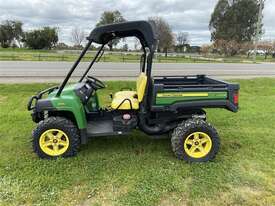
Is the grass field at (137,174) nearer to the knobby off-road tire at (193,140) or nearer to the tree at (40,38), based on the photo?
the knobby off-road tire at (193,140)

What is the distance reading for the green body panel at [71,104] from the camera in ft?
13.9

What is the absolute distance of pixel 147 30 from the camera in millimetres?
4148

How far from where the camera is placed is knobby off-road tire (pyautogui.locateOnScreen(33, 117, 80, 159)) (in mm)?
4250

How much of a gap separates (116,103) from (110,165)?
36.5 inches

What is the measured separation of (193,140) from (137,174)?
1004mm

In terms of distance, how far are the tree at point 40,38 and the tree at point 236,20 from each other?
31.4 metres

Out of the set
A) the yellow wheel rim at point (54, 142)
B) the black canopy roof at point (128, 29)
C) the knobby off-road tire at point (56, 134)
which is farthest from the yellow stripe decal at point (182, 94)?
the yellow wheel rim at point (54, 142)

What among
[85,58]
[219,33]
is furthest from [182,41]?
[85,58]

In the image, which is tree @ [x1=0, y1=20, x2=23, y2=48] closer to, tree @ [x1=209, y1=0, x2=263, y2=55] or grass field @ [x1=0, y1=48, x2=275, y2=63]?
grass field @ [x1=0, y1=48, x2=275, y2=63]

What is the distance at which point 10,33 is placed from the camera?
181 ft

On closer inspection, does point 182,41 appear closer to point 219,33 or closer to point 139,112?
point 219,33

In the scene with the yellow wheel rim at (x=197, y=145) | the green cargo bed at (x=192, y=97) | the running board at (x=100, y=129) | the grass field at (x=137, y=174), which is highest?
the green cargo bed at (x=192, y=97)

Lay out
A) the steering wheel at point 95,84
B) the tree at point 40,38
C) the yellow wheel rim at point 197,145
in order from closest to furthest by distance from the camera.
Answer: the yellow wheel rim at point 197,145 < the steering wheel at point 95,84 < the tree at point 40,38

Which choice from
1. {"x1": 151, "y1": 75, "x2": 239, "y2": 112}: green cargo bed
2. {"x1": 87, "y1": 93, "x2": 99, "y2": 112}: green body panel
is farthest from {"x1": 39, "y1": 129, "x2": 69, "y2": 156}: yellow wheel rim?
{"x1": 151, "y1": 75, "x2": 239, "y2": 112}: green cargo bed
